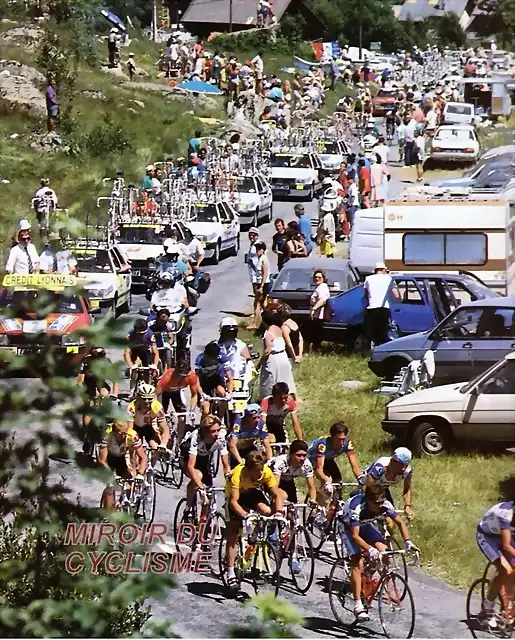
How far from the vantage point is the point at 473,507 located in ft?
30.9

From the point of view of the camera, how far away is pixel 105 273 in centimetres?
1360

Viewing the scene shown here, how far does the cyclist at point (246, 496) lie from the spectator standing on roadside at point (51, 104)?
813cm

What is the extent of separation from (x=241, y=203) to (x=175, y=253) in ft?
31.4

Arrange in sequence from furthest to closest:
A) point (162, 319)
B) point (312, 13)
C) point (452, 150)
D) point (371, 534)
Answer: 1. point (452, 150)
2. point (312, 13)
3. point (162, 319)
4. point (371, 534)

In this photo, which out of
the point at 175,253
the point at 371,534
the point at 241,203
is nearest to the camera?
the point at 371,534

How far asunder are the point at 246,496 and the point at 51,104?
9.48m

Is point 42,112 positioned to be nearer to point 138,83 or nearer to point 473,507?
point 138,83

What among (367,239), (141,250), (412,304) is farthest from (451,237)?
(141,250)

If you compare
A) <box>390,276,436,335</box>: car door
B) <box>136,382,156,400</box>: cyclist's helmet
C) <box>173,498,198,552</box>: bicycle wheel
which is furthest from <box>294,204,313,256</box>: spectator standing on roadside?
<box>173,498,198,552</box>: bicycle wheel

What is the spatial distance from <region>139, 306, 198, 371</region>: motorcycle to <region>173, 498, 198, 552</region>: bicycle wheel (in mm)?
2662

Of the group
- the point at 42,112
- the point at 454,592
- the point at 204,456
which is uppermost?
the point at 42,112

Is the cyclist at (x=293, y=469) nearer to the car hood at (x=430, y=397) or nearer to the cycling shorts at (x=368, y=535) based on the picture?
the cycling shorts at (x=368, y=535)

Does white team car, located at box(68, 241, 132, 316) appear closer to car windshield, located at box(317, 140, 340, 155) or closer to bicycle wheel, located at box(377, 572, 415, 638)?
bicycle wheel, located at box(377, 572, 415, 638)

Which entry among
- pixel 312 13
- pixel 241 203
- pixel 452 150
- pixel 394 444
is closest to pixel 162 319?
pixel 394 444
